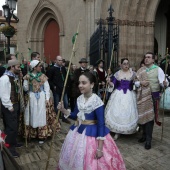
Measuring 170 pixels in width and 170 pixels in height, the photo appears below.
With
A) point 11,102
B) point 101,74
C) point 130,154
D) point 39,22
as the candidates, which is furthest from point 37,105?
point 39,22

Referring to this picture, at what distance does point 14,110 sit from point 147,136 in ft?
8.07

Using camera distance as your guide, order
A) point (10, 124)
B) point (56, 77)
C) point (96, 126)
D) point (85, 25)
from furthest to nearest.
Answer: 1. point (85, 25)
2. point (56, 77)
3. point (10, 124)
4. point (96, 126)

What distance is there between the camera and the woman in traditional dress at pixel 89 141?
2574 mm

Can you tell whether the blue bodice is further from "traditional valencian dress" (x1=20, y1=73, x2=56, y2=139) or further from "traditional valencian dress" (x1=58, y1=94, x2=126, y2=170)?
"traditional valencian dress" (x1=20, y1=73, x2=56, y2=139)

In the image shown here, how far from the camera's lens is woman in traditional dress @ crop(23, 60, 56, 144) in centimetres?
464

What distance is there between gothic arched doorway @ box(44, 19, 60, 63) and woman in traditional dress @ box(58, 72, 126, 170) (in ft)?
43.5

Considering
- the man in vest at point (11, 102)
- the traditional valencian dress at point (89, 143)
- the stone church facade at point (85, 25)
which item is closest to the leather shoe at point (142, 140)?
the traditional valencian dress at point (89, 143)

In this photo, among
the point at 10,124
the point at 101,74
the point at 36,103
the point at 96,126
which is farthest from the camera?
the point at 101,74

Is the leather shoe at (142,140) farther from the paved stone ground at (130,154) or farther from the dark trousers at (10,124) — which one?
the dark trousers at (10,124)

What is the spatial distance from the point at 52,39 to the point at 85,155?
47.1ft

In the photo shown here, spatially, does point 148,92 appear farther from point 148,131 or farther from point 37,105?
point 37,105

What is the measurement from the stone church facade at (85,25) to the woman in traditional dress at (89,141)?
7.58 m

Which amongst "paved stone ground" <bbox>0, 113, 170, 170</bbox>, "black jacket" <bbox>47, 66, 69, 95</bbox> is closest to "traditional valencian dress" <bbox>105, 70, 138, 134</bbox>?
"paved stone ground" <bbox>0, 113, 170, 170</bbox>

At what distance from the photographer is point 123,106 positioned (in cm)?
471
